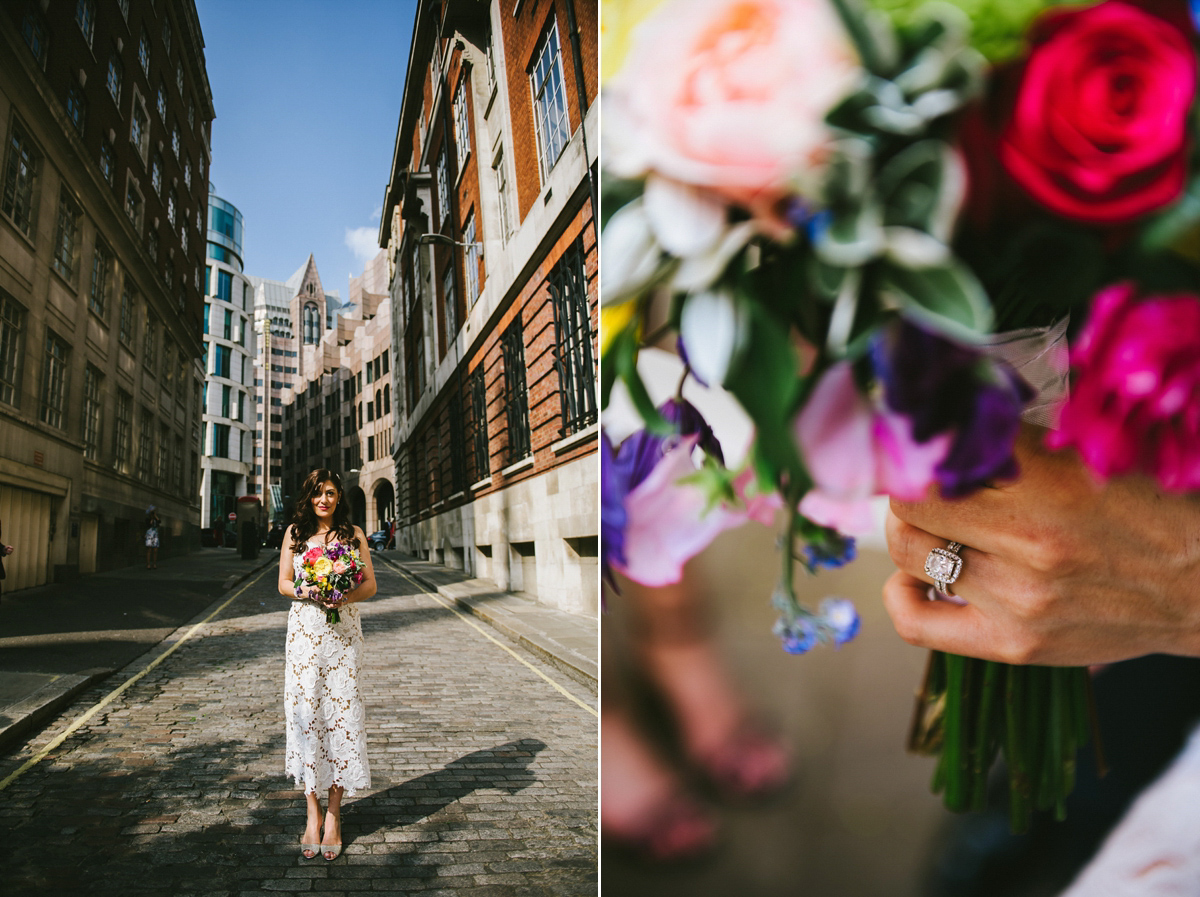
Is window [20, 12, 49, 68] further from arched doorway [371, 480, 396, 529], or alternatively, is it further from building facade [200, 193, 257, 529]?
building facade [200, 193, 257, 529]

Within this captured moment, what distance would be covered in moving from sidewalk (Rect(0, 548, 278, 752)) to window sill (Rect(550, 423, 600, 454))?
618 cm

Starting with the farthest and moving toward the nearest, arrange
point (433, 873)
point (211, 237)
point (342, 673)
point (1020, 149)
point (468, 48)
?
point (211, 237)
point (468, 48)
point (342, 673)
point (433, 873)
point (1020, 149)

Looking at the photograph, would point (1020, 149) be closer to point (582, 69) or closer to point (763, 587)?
point (763, 587)

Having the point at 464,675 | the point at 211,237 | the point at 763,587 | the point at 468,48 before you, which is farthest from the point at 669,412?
the point at 211,237

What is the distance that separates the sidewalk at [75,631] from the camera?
5.94m

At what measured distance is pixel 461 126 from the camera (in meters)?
21.1

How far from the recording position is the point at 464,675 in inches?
317

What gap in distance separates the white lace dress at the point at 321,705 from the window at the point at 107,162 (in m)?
8.91

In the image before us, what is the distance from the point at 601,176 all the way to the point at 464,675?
7.21 m

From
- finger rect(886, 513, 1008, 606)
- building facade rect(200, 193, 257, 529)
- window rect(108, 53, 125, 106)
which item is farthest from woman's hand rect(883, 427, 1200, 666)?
building facade rect(200, 193, 257, 529)

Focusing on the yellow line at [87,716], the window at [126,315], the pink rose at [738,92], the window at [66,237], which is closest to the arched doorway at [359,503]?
the window at [126,315]

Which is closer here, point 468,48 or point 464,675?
point 464,675

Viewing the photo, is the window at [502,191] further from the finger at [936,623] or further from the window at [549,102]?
the finger at [936,623]

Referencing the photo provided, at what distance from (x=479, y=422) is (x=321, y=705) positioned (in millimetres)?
15753
